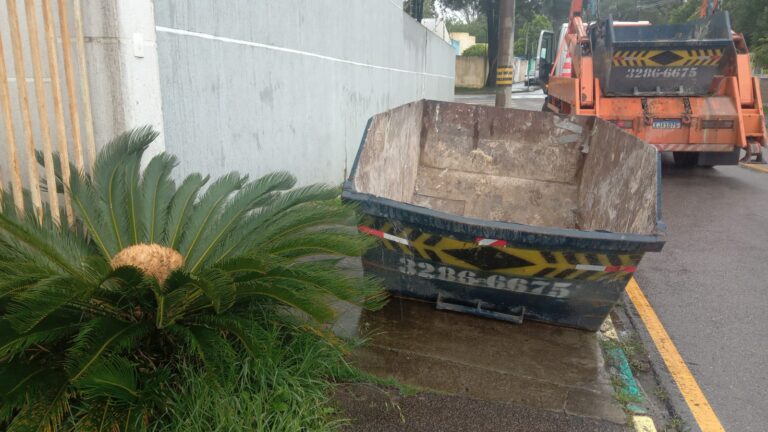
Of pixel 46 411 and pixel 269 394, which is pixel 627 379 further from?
pixel 46 411

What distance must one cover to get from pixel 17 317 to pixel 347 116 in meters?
5.95

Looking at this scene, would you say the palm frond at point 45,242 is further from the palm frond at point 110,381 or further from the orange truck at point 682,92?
the orange truck at point 682,92

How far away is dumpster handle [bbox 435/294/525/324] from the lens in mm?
3977

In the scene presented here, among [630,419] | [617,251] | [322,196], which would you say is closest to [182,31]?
[322,196]

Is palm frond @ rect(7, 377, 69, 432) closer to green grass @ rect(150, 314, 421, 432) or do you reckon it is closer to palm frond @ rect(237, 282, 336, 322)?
green grass @ rect(150, 314, 421, 432)

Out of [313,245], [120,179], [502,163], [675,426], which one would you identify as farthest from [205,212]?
[502,163]

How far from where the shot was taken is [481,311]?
401 centimetres

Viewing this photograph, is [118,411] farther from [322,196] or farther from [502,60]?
[502,60]

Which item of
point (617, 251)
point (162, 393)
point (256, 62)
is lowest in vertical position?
point (162, 393)

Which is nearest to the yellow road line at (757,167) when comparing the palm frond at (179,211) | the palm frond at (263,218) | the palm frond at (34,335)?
the palm frond at (263,218)

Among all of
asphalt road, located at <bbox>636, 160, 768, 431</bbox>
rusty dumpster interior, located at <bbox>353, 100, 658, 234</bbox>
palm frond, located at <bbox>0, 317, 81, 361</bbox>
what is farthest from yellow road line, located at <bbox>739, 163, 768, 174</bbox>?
palm frond, located at <bbox>0, 317, 81, 361</bbox>

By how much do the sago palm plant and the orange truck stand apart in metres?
7.31

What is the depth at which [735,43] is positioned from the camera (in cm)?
947

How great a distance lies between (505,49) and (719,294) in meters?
11.8
